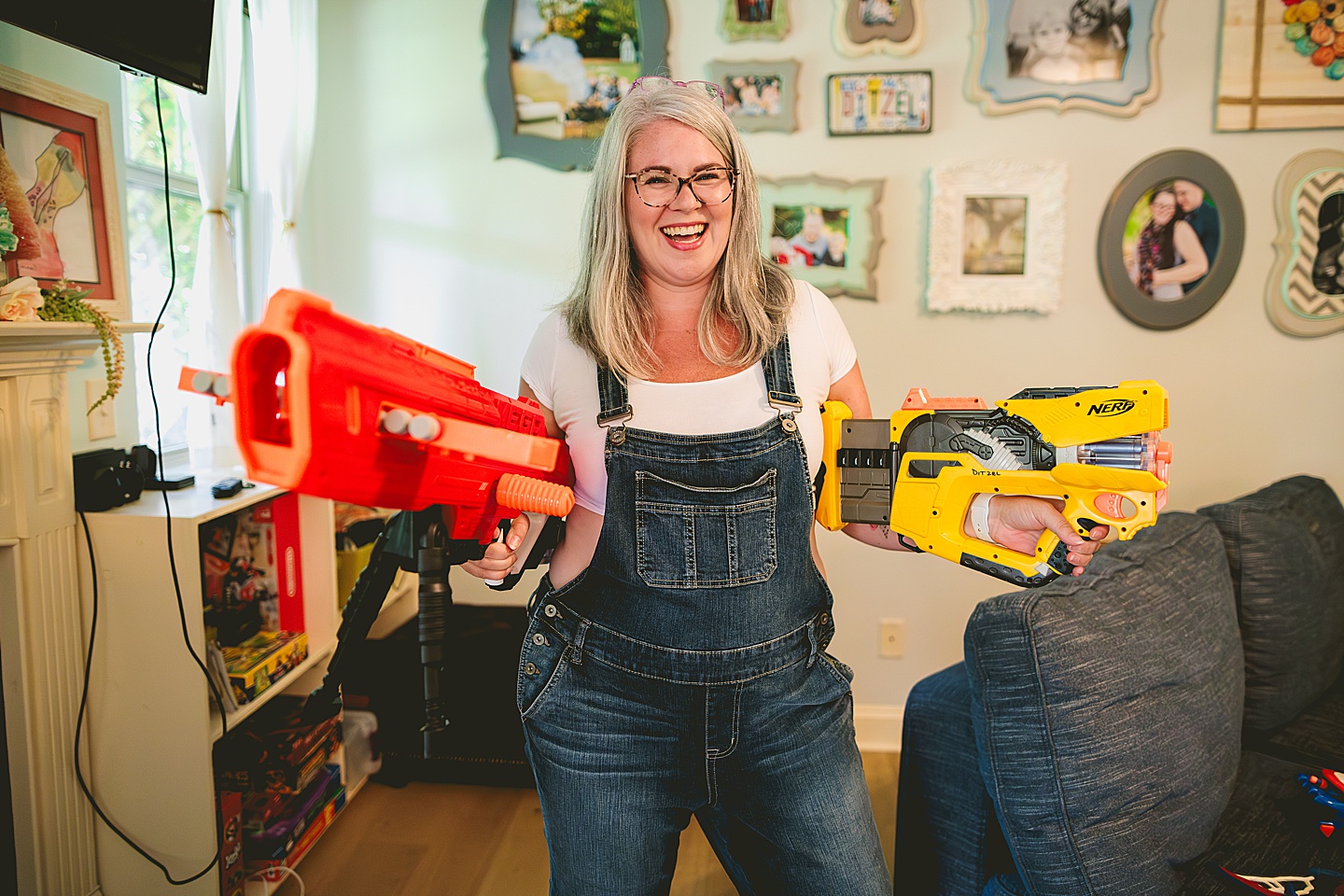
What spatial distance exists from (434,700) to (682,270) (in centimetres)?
71

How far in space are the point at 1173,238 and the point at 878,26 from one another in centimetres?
112

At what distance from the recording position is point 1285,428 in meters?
2.60

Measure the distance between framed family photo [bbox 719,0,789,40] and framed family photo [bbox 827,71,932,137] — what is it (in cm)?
22

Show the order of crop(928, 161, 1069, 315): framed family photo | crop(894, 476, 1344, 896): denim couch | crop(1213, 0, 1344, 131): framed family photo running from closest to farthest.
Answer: crop(894, 476, 1344, 896): denim couch
crop(1213, 0, 1344, 131): framed family photo
crop(928, 161, 1069, 315): framed family photo

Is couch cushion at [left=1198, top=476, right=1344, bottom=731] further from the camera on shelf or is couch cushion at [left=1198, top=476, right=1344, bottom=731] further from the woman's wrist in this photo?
the camera on shelf

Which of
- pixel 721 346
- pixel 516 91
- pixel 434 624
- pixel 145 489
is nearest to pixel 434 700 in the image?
pixel 434 624

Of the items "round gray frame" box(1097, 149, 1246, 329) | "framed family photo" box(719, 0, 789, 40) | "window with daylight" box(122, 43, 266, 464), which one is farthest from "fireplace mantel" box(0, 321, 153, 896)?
"round gray frame" box(1097, 149, 1246, 329)

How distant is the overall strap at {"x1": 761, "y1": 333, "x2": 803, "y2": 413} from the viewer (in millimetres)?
1234

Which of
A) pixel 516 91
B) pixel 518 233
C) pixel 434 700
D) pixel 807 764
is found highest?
pixel 516 91

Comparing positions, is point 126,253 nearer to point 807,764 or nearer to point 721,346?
point 721,346

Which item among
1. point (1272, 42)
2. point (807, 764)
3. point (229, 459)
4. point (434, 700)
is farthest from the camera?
point (1272, 42)

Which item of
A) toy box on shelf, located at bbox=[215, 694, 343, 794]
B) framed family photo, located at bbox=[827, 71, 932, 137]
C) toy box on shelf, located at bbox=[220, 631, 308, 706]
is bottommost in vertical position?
toy box on shelf, located at bbox=[215, 694, 343, 794]

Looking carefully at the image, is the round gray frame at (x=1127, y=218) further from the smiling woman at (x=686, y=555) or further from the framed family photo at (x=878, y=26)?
the smiling woman at (x=686, y=555)

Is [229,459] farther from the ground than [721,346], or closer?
closer
